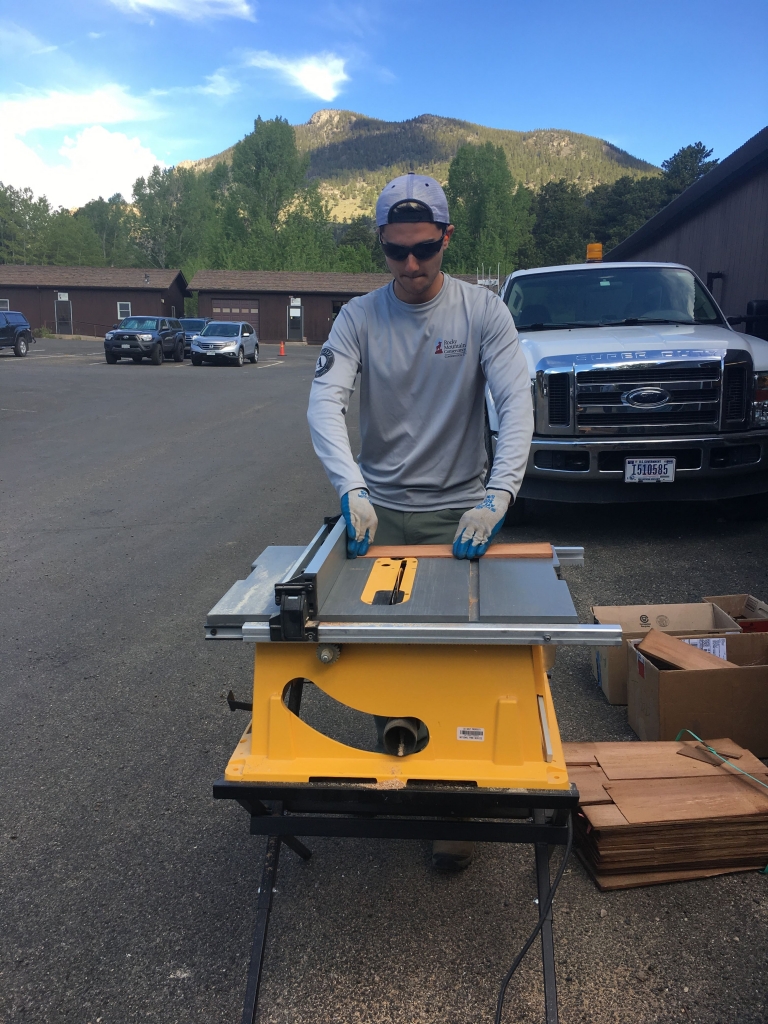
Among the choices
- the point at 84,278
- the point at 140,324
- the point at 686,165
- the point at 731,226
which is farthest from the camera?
the point at 686,165

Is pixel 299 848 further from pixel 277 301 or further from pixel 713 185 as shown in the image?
pixel 277 301

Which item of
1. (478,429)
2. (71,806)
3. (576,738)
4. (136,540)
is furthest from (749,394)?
(71,806)

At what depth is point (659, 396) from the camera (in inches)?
265

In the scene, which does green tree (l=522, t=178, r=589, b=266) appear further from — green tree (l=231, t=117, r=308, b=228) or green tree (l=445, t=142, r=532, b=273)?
green tree (l=231, t=117, r=308, b=228)

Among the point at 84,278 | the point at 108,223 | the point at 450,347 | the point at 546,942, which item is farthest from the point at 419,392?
the point at 108,223

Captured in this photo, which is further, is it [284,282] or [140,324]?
[284,282]

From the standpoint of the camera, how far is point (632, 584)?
5906 mm

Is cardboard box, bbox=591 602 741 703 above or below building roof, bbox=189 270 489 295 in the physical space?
below

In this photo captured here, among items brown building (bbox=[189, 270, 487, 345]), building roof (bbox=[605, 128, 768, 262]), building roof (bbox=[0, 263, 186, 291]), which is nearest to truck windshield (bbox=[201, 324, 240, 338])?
building roof (bbox=[605, 128, 768, 262])

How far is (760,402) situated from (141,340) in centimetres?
2943

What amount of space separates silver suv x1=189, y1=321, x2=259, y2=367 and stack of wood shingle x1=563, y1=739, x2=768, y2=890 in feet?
105

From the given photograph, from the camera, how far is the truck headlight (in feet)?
22.4

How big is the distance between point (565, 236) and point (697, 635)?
89834mm

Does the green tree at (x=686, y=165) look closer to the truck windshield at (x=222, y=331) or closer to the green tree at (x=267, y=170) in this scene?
the green tree at (x=267, y=170)
